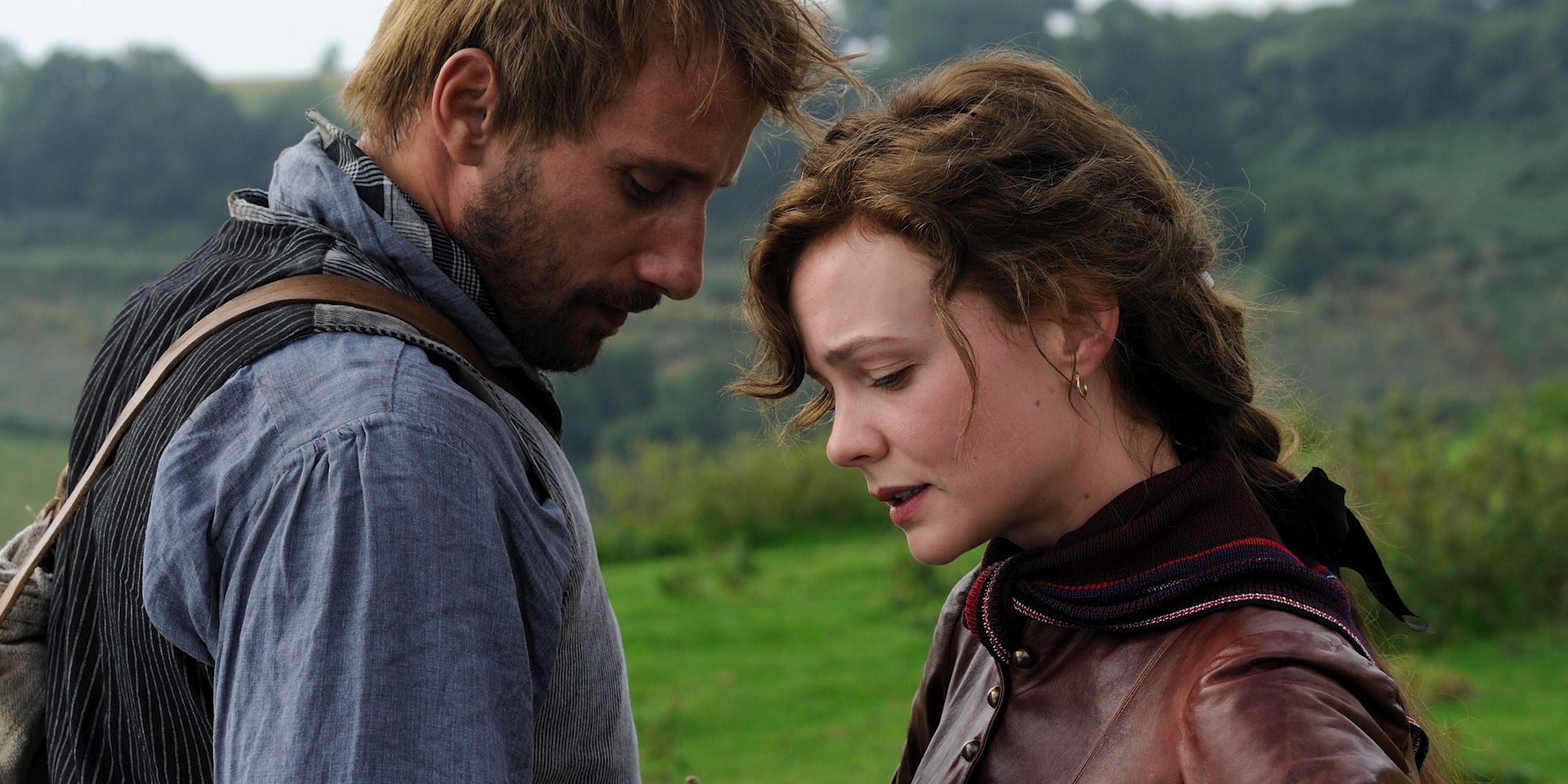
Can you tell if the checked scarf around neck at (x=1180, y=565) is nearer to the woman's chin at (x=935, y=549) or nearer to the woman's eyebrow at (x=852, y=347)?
the woman's chin at (x=935, y=549)

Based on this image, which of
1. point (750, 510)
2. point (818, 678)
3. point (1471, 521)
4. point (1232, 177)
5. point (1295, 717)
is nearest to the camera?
point (1295, 717)

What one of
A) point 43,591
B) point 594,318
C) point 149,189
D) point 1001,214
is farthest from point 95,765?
point 149,189

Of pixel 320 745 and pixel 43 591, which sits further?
pixel 43 591

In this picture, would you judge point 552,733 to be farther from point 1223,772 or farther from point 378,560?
point 1223,772

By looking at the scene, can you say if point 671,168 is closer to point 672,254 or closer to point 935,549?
point 672,254

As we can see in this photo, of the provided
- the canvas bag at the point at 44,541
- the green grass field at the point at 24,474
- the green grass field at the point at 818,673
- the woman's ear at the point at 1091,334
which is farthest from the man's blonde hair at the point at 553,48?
the green grass field at the point at 24,474

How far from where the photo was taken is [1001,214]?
1953mm

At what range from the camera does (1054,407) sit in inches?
76.1

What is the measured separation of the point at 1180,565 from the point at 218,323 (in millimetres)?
1289

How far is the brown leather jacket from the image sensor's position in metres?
1.51

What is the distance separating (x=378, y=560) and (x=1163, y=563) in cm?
99

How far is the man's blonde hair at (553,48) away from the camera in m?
2.11

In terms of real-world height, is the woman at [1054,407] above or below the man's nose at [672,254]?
below

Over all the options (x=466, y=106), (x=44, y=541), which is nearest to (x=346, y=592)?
(x=44, y=541)
